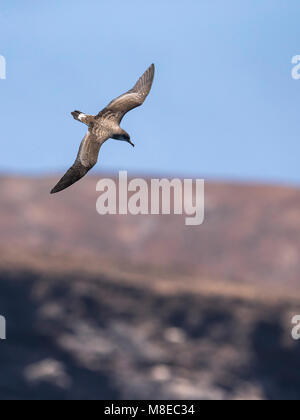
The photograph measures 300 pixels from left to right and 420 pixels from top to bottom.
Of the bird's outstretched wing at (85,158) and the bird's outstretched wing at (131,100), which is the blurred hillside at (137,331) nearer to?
the bird's outstretched wing at (131,100)

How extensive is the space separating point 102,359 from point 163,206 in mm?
30841

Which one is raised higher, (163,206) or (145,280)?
(163,206)

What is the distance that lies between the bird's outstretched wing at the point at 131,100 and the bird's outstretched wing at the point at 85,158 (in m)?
1.21

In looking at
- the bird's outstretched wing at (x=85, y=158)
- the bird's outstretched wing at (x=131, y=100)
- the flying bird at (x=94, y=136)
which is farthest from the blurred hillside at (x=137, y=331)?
the bird's outstretched wing at (x=85, y=158)

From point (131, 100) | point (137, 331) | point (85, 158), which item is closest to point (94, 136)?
point (85, 158)

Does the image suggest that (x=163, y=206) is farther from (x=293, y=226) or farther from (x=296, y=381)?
(x=296, y=381)

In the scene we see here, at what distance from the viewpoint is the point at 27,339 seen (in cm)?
10838

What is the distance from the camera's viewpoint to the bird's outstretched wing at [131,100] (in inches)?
1287

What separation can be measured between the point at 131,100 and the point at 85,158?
4064 mm

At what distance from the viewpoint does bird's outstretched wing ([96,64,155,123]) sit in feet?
107

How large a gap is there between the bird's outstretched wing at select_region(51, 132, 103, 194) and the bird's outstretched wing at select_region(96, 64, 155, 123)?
1.21 meters

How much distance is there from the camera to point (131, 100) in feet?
113
